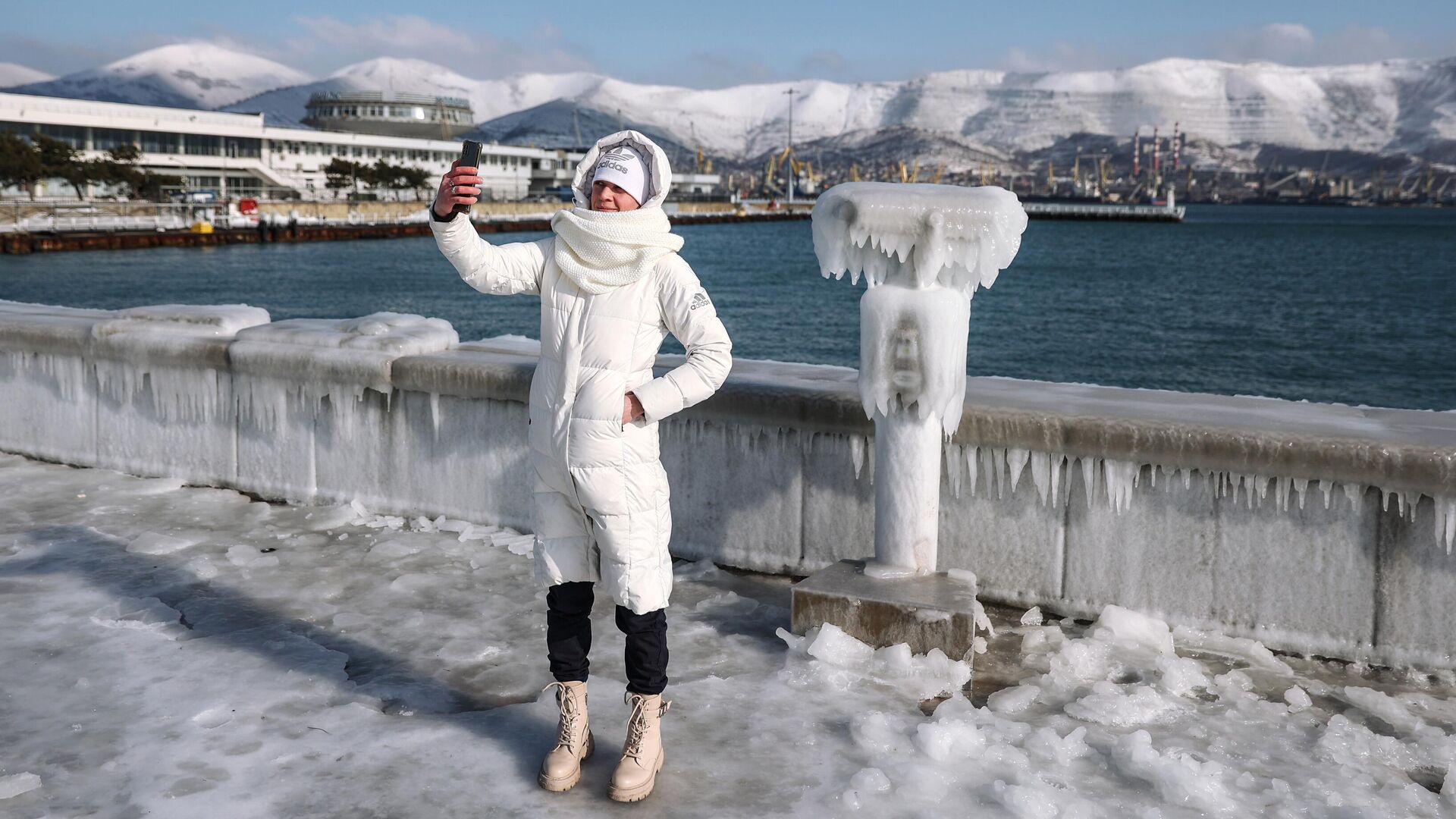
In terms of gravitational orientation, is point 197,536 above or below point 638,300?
below

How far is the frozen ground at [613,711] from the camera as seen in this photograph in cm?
376

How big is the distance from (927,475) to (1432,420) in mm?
2240

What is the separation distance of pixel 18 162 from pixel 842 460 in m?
86.1

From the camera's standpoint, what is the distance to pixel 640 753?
12.4 ft

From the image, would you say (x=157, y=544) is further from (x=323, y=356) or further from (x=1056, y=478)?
(x=1056, y=478)

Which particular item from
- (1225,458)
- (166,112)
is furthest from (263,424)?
→ (166,112)

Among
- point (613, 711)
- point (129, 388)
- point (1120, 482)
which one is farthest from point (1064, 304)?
point (613, 711)

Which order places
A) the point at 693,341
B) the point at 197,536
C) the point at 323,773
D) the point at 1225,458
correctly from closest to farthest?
the point at 693,341
the point at 323,773
the point at 1225,458
the point at 197,536

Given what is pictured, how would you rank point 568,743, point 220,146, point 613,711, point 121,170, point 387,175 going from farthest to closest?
point 387,175 < point 220,146 < point 121,170 < point 613,711 < point 568,743

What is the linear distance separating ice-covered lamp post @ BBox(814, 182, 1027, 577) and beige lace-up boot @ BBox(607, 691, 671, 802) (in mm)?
1615

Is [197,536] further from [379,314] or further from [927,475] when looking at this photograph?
[927,475]

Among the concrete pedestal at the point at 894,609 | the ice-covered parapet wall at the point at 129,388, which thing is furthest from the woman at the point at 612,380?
the ice-covered parapet wall at the point at 129,388

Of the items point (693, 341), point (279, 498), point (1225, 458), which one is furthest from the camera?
point (279, 498)

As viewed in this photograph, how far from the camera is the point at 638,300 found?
12.1 feet
